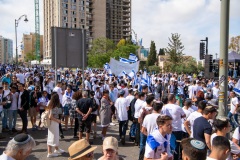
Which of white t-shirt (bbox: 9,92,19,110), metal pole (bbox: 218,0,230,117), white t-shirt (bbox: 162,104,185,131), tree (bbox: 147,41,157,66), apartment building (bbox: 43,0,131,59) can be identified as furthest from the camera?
apartment building (bbox: 43,0,131,59)

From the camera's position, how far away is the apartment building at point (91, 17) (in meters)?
97.1

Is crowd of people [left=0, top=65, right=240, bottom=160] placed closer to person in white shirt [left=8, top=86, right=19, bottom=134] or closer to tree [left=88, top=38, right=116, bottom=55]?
person in white shirt [left=8, top=86, right=19, bottom=134]

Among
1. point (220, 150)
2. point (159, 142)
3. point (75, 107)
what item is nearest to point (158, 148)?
point (159, 142)

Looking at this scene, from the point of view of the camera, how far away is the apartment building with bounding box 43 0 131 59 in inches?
3824

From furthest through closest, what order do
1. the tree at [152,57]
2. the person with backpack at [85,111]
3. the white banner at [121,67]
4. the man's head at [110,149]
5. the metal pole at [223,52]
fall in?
the tree at [152,57], the white banner at [121,67], the person with backpack at [85,111], the metal pole at [223,52], the man's head at [110,149]

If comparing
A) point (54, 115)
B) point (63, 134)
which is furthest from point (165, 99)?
point (63, 134)

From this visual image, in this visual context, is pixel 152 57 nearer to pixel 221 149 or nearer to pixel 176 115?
pixel 176 115

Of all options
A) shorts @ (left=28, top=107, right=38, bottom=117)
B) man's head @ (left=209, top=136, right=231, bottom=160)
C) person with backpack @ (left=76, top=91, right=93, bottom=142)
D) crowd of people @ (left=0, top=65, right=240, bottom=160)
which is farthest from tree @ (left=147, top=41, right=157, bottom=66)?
man's head @ (left=209, top=136, right=231, bottom=160)

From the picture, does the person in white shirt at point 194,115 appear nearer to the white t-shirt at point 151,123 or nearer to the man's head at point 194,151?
the white t-shirt at point 151,123

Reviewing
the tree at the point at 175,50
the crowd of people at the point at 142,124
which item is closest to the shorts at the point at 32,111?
the crowd of people at the point at 142,124

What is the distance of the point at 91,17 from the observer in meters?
104

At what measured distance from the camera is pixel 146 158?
3.65 meters

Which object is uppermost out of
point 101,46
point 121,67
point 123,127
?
point 101,46

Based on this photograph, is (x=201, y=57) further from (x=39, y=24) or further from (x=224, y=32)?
(x=39, y=24)
